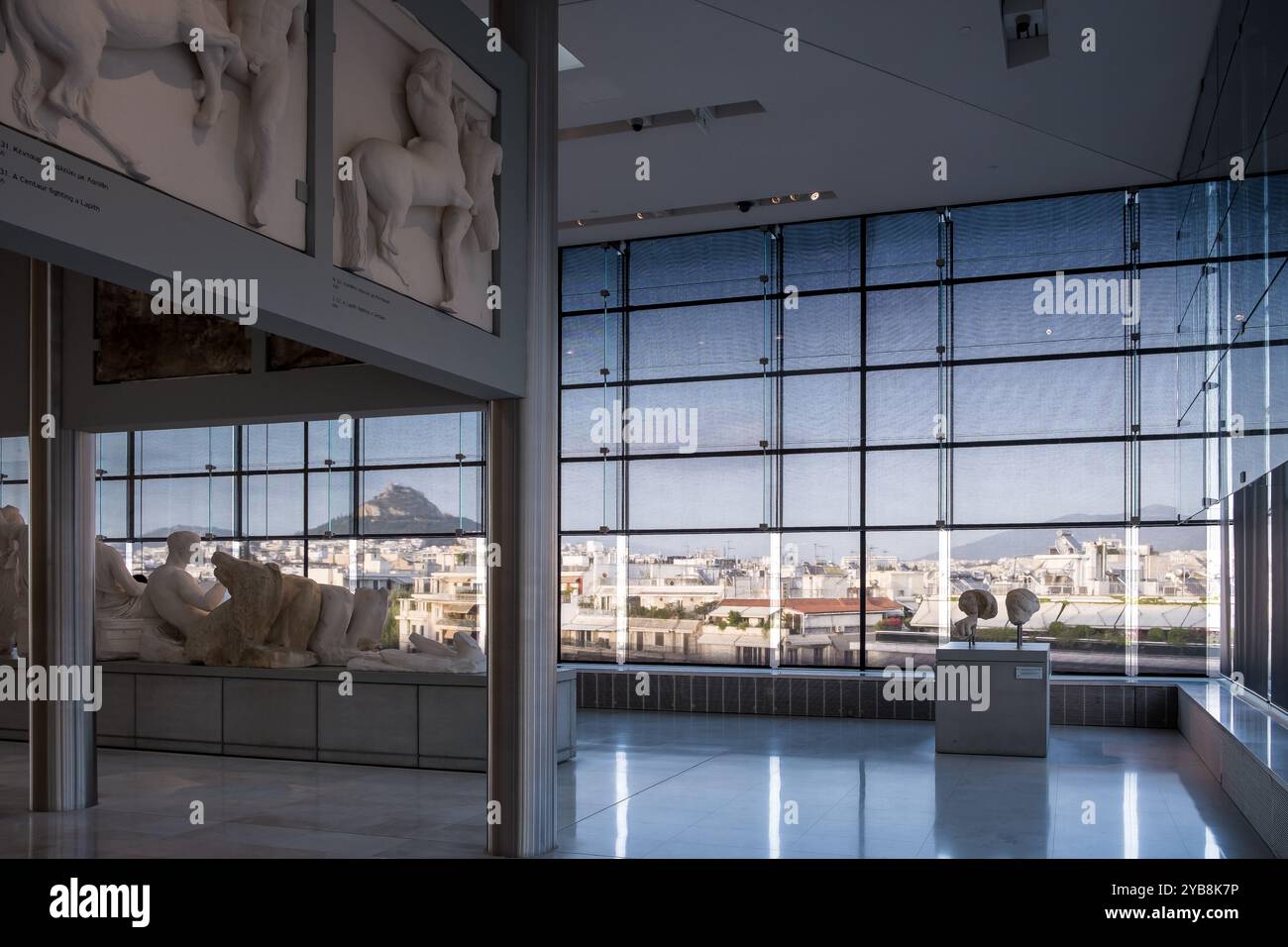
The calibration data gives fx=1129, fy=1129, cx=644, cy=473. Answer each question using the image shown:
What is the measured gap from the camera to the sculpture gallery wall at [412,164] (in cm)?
643

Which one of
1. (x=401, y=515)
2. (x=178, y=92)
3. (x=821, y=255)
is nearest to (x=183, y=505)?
(x=401, y=515)

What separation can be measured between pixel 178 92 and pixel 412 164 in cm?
180

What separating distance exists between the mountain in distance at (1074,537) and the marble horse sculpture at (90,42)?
13380mm

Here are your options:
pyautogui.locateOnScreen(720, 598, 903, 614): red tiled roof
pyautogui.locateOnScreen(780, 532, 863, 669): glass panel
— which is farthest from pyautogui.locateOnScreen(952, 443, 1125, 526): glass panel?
pyautogui.locateOnScreen(780, 532, 863, 669): glass panel

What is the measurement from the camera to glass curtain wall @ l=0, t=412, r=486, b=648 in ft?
59.7

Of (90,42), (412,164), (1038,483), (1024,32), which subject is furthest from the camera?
(1038,483)

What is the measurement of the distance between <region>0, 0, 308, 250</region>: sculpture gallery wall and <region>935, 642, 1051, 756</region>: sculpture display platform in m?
9.37

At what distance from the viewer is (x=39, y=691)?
9773 mm

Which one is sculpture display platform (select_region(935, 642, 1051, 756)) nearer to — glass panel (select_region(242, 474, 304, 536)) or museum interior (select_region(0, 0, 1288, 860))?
museum interior (select_region(0, 0, 1288, 860))

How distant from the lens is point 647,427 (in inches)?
728

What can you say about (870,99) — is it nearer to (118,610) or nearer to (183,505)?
(118,610)

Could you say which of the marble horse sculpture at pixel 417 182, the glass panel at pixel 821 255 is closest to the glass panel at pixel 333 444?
the glass panel at pixel 821 255

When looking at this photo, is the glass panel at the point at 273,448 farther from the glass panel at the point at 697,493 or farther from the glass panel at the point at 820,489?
the glass panel at the point at 820,489
